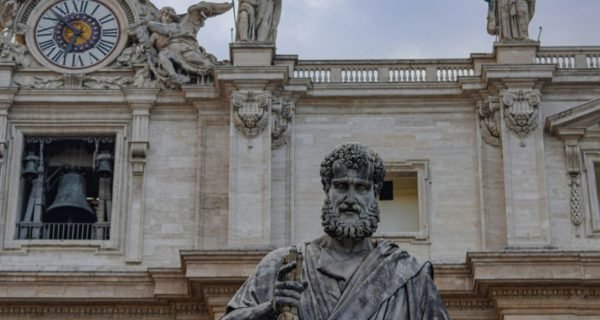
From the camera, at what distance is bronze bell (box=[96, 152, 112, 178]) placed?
28.0 meters

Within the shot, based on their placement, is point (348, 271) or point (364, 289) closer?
point (364, 289)

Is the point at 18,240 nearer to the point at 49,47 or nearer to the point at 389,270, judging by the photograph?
the point at 49,47

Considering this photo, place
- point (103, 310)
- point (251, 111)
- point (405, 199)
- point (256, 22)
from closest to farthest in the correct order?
point (103, 310), point (251, 111), point (405, 199), point (256, 22)

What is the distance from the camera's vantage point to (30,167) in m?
27.9

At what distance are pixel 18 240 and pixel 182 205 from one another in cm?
287

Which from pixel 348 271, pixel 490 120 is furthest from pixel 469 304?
pixel 348 271

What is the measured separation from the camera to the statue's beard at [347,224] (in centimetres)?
675

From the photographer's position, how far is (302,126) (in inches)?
1126

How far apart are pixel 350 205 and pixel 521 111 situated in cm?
2109

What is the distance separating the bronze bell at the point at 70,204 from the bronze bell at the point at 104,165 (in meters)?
0.33

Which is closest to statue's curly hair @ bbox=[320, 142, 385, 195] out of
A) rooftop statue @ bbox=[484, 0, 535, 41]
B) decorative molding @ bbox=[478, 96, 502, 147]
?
decorative molding @ bbox=[478, 96, 502, 147]

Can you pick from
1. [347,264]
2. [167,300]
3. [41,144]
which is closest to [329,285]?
[347,264]

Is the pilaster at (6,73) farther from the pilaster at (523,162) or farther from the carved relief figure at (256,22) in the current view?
the pilaster at (523,162)

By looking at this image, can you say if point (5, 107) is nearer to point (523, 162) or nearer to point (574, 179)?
point (523, 162)
